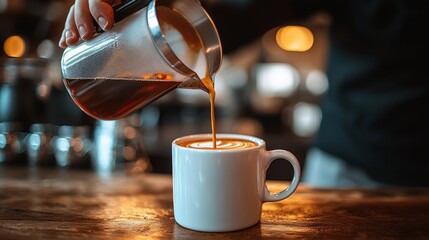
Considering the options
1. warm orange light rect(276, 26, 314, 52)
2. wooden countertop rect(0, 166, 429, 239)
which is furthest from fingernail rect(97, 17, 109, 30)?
warm orange light rect(276, 26, 314, 52)

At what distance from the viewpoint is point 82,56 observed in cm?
81

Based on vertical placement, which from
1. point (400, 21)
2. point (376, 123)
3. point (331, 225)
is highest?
point (400, 21)

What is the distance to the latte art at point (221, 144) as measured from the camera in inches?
33.3

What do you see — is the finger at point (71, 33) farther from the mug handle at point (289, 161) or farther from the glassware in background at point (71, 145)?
the glassware in background at point (71, 145)

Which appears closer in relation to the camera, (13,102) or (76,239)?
(76,239)

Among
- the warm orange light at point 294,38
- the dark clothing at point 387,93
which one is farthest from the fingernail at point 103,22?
the warm orange light at point 294,38

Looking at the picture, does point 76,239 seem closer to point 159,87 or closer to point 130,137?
point 159,87

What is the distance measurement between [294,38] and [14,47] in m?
3.86

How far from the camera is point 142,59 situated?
2.49ft

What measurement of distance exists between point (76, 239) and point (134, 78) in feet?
0.86

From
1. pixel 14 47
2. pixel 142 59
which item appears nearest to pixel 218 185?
pixel 142 59

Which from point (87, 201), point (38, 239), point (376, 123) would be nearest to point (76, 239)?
point (38, 239)

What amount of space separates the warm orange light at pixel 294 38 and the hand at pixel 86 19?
426 centimetres

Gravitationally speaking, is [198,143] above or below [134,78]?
below
